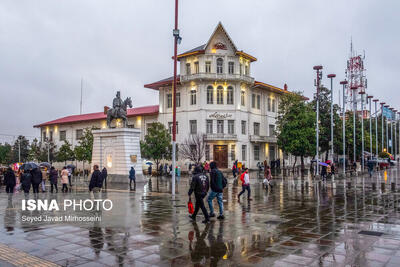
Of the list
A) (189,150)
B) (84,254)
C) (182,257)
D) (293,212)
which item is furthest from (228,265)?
(189,150)

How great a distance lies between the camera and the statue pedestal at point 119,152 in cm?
2916

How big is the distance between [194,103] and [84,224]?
127 ft

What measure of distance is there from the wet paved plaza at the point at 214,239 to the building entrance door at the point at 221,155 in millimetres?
34072

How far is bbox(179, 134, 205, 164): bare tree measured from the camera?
42.8 metres

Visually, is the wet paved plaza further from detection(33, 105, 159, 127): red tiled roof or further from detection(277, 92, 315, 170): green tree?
detection(33, 105, 159, 127): red tiled roof

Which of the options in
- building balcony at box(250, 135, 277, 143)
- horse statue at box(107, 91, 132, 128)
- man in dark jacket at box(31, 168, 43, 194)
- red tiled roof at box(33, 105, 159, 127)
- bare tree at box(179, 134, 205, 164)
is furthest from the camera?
red tiled roof at box(33, 105, 159, 127)

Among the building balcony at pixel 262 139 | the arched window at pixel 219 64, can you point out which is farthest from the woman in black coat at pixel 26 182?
the building balcony at pixel 262 139

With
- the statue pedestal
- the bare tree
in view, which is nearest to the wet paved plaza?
the statue pedestal

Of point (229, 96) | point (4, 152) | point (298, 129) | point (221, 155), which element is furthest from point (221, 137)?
point (4, 152)

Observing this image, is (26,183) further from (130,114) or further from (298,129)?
(130,114)

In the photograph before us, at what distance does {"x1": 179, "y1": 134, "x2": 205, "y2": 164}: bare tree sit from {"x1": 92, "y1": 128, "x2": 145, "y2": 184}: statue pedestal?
42.1ft

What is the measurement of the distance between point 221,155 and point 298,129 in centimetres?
1015

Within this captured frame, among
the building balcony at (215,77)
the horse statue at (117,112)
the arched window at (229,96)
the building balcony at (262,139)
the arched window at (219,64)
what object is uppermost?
the arched window at (219,64)

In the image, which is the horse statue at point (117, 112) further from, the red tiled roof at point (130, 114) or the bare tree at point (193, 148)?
the red tiled roof at point (130, 114)
